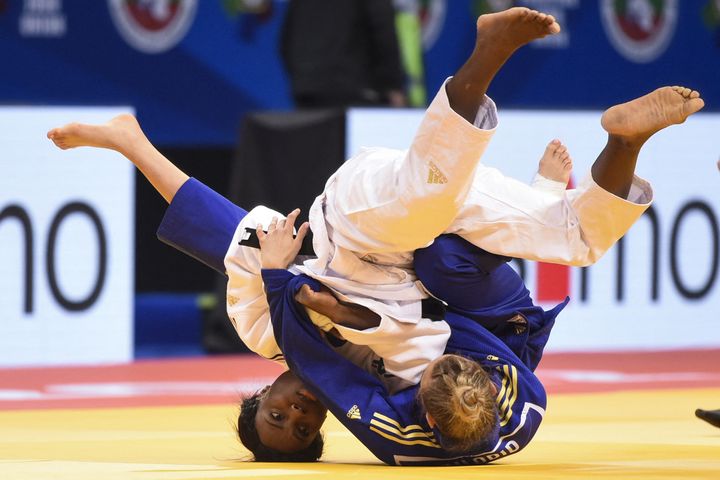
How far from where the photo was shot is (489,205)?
3895mm

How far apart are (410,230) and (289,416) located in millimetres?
642

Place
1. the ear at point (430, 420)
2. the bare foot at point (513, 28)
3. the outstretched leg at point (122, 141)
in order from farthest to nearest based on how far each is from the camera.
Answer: the outstretched leg at point (122, 141) < the ear at point (430, 420) < the bare foot at point (513, 28)

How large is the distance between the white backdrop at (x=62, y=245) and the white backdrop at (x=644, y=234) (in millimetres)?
1253

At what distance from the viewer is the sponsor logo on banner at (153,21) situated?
9539 mm

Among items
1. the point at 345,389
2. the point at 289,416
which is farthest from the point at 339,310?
the point at 289,416

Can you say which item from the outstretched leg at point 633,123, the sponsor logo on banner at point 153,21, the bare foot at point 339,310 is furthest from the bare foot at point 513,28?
the sponsor logo on banner at point 153,21

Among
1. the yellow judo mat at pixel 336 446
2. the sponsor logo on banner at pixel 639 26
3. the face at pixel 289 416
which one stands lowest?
the yellow judo mat at pixel 336 446

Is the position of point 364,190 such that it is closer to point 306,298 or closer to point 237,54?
point 306,298

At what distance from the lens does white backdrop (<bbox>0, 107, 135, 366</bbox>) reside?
21.6 feet

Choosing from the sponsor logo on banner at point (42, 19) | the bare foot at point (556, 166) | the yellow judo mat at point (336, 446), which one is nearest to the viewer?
the yellow judo mat at point (336, 446)

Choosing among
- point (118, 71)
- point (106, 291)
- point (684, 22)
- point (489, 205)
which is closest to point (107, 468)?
point (489, 205)

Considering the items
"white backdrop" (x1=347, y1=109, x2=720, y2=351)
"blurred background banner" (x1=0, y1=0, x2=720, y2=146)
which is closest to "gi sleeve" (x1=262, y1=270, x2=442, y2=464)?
"white backdrop" (x1=347, y1=109, x2=720, y2=351)

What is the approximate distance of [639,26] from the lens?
439 inches

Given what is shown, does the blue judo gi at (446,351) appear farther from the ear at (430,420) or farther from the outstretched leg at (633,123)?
the outstretched leg at (633,123)
